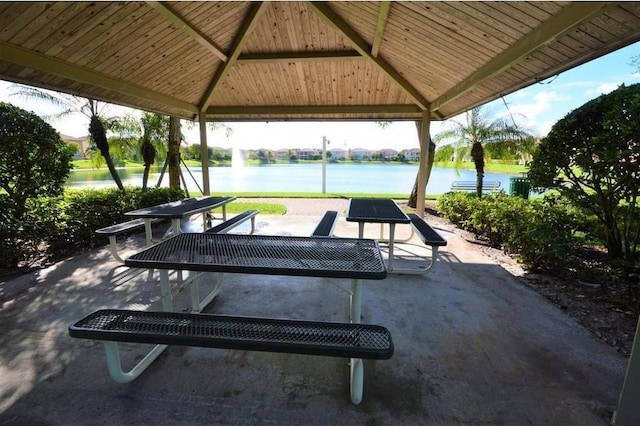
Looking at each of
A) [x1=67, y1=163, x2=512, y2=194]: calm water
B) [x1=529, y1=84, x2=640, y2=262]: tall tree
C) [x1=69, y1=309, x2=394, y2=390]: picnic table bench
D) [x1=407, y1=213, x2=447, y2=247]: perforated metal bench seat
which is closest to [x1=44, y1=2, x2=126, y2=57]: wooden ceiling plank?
[x1=69, y1=309, x2=394, y2=390]: picnic table bench

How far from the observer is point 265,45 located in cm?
519

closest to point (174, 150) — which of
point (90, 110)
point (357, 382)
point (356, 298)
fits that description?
point (90, 110)

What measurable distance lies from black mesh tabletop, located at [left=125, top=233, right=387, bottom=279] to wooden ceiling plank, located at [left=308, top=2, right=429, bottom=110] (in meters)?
3.38

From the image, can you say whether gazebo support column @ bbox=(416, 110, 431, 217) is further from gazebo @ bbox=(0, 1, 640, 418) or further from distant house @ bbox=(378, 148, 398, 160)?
distant house @ bbox=(378, 148, 398, 160)

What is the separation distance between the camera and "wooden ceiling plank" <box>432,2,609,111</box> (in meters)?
2.05

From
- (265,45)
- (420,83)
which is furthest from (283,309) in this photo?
(420,83)

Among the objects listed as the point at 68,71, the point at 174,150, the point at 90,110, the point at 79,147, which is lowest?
the point at 174,150

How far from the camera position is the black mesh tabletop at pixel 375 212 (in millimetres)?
3746

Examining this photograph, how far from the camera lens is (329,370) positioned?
220cm

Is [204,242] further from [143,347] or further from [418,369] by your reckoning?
[418,369]

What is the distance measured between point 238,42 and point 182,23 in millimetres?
1183

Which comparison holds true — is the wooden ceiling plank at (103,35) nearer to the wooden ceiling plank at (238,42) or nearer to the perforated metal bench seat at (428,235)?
the wooden ceiling plank at (238,42)

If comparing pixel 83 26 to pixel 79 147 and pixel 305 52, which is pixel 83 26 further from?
pixel 79 147

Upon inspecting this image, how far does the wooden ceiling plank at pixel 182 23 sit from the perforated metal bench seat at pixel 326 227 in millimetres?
3065
